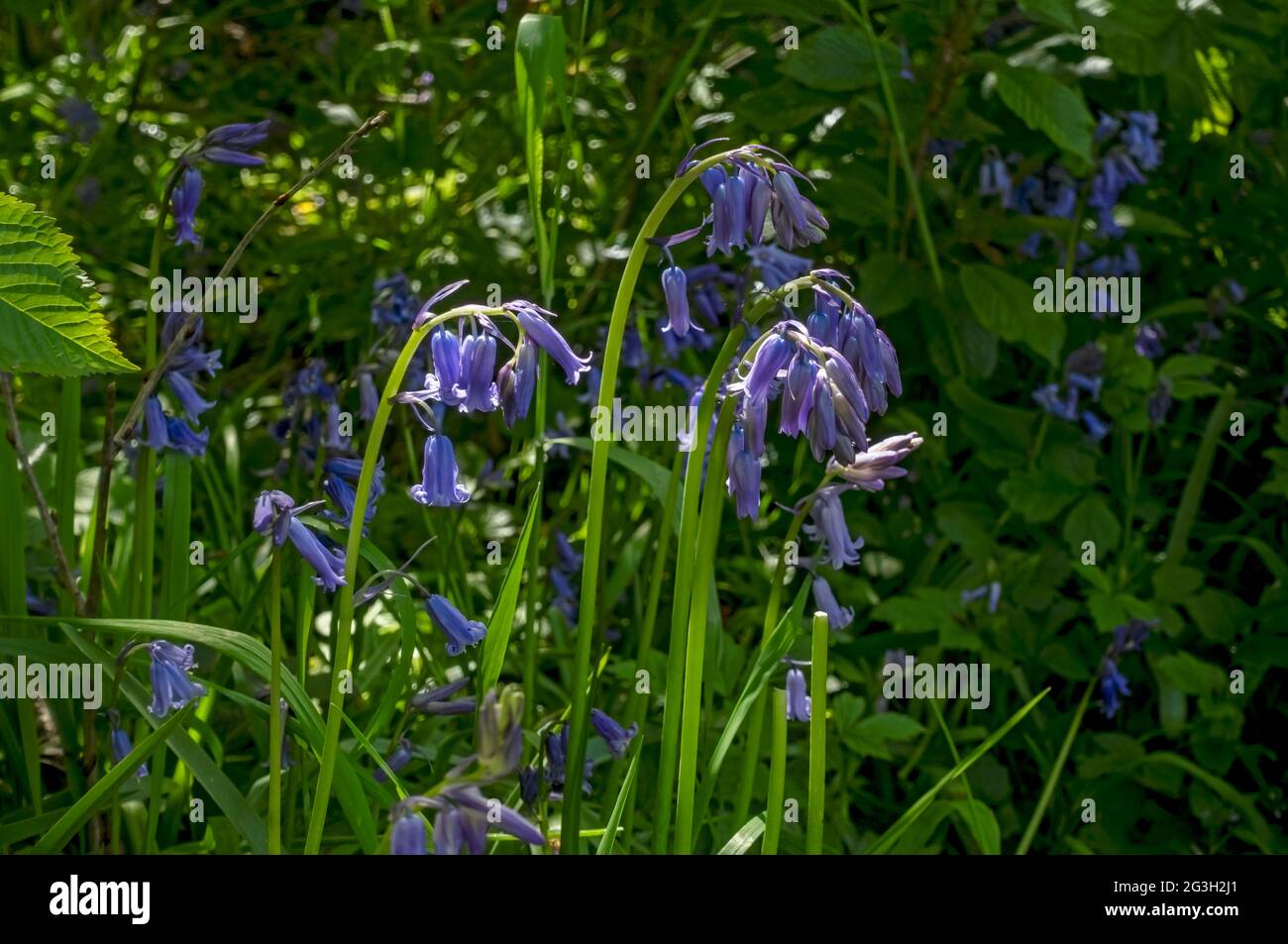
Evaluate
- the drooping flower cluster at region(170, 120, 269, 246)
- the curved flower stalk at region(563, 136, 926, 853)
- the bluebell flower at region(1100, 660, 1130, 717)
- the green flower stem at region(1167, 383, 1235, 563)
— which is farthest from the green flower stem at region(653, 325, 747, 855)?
the green flower stem at region(1167, 383, 1235, 563)

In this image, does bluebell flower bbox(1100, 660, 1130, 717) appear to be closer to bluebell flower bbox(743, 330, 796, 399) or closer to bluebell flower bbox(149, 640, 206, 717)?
bluebell flower bbox(743, 330, 796, 399)

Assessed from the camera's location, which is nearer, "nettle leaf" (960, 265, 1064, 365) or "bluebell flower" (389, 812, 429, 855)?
"bluebell flower" (389, 812, 429, 855)

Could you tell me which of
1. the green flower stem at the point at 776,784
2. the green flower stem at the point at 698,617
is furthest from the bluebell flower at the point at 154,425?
the green flower stem at the point at 776,784

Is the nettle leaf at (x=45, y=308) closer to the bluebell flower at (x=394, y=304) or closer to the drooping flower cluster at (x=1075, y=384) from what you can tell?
the bluebell flower at (x=394, y=304)

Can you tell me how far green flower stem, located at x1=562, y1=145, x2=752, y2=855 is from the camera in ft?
4.93

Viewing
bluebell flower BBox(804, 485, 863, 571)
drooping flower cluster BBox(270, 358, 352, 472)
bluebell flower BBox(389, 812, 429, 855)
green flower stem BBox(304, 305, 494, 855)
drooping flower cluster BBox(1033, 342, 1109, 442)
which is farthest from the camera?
drooping flower cluster BBox(1033, 342, 1109, 442)

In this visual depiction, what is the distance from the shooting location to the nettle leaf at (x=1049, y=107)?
2637mm

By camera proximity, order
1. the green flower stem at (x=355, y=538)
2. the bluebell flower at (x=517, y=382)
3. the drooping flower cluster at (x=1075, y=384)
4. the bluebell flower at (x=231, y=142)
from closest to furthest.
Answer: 1. the green flower stem at (x=355, y=538)
2. the bluebell flower at (x=517, y=382)
3. the bluebell flower at (x=231, y=142)
4. the drooping flower cluster at (x=1075, y=384)

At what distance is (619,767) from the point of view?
219 cm

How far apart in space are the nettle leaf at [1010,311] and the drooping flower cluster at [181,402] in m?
1.56

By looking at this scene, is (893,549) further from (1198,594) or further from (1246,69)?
(1246,69)

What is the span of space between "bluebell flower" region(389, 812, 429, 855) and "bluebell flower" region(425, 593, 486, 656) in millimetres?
551

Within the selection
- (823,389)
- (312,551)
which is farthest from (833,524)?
(312,551)

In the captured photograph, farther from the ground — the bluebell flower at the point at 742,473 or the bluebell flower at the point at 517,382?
the bluebell flower at the point at 517,382
